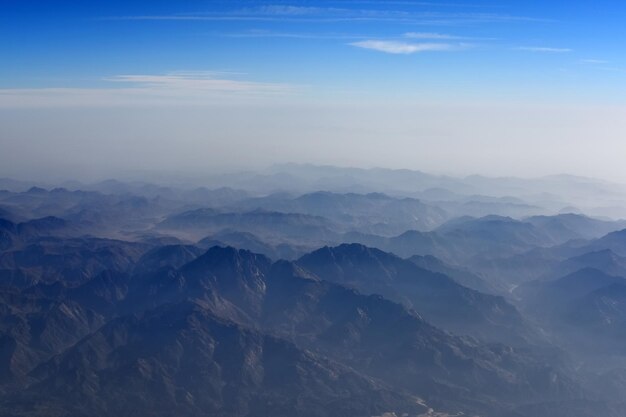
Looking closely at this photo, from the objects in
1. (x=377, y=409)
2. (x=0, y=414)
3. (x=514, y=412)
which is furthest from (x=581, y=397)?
(x=0, y=414)

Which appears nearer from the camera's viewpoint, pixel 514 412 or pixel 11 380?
pixel 514 412

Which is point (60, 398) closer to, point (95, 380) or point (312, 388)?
point (95, 380)

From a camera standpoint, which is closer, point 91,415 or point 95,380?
point 91,415

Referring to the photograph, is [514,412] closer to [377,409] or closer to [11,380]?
[377,409]

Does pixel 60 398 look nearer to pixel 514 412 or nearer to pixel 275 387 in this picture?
pixel 275 387

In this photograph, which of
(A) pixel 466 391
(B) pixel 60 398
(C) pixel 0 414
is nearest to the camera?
(C) pixel 0 414

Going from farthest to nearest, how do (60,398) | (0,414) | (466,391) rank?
(466,391) < (60,398) < (0,414)

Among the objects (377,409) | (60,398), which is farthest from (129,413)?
(377,409)
